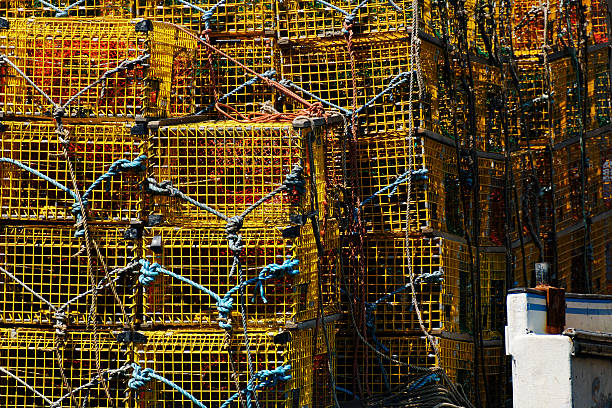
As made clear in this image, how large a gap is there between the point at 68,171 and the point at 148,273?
93 cm

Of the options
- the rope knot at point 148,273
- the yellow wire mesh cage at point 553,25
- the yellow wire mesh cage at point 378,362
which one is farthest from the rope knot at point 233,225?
the yellow wire mesh cage at point 553,25

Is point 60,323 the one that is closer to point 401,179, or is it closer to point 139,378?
point 139,378

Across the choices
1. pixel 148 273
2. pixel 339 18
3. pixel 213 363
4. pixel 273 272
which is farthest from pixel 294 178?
pixel 339 18

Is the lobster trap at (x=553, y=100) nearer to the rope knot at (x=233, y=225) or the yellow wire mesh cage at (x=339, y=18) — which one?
the yellow wire mesh cage at (x=339, y=18)

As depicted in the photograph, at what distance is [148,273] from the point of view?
25.4ft

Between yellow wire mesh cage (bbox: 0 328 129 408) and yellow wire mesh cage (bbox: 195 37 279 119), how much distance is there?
2.08m

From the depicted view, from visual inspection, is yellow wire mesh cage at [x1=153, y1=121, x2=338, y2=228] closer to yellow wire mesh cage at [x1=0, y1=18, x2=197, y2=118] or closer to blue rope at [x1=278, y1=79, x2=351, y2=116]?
yellow wire mesh cage at [x1=0, y1=18, x2=197, y2=118]

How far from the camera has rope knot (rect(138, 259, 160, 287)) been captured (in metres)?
7.75

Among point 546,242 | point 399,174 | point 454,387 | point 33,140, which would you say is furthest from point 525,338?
point 33,140

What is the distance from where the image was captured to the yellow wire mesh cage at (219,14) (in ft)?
29.4

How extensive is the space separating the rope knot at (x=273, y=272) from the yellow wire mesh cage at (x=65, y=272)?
96 cm

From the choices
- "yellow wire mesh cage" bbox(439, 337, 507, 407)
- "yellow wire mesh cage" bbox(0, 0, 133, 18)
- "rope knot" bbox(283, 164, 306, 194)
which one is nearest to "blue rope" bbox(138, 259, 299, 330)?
"rope knot" bbox(283, 164, 306, 194)

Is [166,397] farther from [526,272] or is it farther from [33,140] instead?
[526,272]

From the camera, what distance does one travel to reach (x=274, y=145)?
7.77 metres
